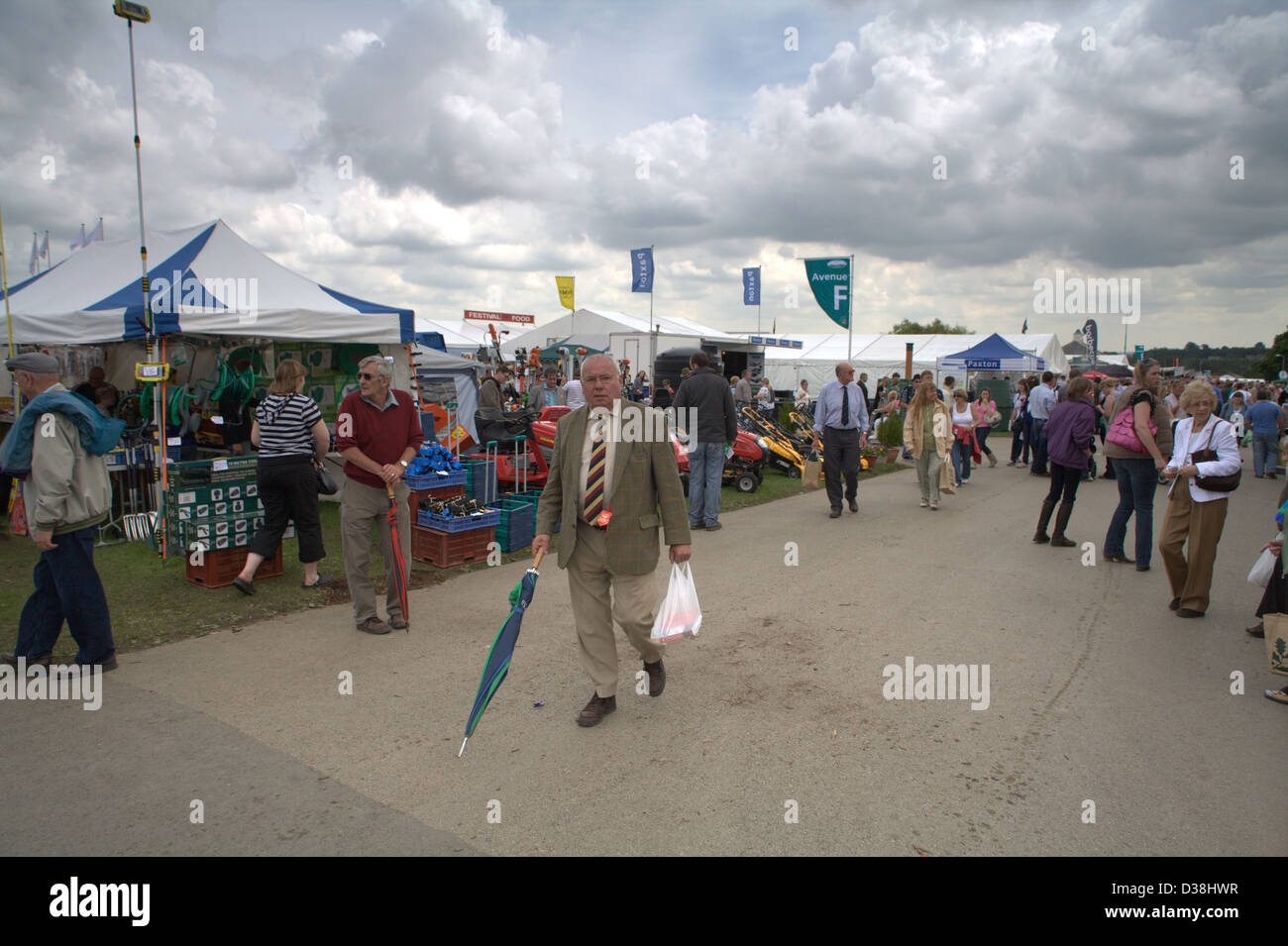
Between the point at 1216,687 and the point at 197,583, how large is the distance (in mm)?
7914

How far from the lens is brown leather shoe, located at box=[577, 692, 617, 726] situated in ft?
14.0

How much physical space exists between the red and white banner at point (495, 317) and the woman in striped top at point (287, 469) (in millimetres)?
25765

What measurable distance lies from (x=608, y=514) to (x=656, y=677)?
115 centimetres

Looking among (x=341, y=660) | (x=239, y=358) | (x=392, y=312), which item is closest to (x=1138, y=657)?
(x=341, y=660)

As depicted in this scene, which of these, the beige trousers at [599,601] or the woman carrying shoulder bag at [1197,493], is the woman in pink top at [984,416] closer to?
the woman carrying shoulder bag at [1197,493]

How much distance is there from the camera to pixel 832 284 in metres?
17.1

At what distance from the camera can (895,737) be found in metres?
4.19

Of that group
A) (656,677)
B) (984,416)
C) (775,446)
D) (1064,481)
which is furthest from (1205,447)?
(984,416)

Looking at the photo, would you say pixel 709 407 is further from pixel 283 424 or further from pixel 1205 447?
pixel 1205 447

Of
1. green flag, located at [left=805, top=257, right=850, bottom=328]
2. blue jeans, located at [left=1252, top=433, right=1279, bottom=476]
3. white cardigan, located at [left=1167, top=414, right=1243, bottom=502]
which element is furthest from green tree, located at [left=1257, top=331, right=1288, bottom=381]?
white cardigan, located at [left=1167, top=414, right=1243, bottom=502]

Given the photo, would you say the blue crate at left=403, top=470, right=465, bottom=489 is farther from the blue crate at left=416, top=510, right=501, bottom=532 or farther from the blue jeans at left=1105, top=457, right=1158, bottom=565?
the blue jeans at left=1105, top=457, right=1158, bottom=565

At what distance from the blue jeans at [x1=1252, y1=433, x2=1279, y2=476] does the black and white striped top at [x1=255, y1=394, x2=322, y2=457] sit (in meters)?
18.5
